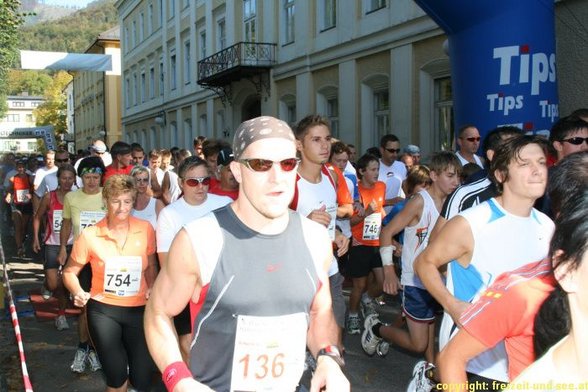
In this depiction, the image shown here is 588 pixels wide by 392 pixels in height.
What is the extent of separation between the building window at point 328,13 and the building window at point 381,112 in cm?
262

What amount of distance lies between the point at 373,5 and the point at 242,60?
6757 mm

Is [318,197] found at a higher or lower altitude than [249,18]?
lower

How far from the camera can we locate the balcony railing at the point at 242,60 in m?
22.0

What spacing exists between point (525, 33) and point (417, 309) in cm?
340

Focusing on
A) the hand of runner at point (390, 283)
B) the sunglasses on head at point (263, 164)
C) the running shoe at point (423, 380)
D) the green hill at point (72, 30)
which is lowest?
the running shoe at point (423, 380)

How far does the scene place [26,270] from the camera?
12.3 m

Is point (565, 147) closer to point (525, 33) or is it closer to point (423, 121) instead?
point (525, 33)

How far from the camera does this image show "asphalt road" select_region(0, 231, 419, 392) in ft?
19.2

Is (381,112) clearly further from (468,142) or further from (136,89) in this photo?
(136,89)

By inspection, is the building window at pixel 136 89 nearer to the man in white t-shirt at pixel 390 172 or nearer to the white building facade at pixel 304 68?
the white building facade at pixel 304 68

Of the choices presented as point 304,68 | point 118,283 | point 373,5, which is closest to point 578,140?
point 118,283

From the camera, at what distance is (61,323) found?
313 inches

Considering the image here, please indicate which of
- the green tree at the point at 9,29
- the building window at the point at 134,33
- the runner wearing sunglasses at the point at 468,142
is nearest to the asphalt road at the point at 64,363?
the runner wearing sunglasses at the point at 468,142

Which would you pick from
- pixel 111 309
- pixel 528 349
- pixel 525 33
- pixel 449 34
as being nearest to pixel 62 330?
pixel 111 309
